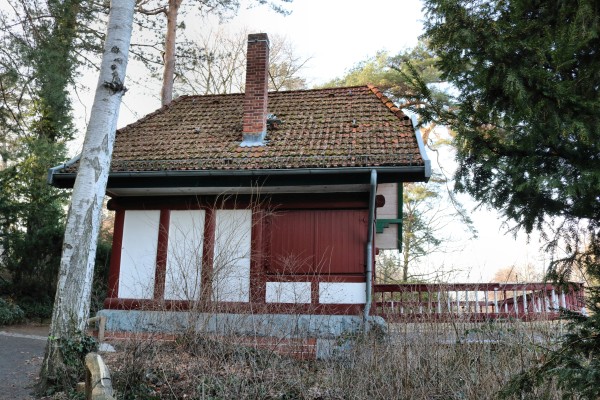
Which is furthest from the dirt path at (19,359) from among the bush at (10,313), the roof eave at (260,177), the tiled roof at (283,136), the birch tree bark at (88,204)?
the tiled roof at (283,136)

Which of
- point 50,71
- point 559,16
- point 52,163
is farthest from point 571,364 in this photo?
point 52,163

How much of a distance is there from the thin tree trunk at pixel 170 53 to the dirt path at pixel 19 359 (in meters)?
7.65

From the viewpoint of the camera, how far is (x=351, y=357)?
5570 mm

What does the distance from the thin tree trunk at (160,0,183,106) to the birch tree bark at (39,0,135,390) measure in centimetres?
861

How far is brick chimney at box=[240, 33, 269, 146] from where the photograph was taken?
9.88m

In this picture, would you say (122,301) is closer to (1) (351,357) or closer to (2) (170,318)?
(2) (170,318)

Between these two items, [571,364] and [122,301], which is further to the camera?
[122,301]

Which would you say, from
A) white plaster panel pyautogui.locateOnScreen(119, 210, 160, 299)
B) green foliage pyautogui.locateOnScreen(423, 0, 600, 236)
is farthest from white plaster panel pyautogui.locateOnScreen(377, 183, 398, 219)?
green foliage pyautogui.locateOnScreen(423, 0, 600, 236)

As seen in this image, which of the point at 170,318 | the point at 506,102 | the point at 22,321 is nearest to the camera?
the point at 506,102

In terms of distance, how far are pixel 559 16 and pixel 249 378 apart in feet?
14.5

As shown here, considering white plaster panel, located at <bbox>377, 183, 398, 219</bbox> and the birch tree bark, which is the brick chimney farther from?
the birch tree bark

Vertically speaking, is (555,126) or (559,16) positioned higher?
(559,16)

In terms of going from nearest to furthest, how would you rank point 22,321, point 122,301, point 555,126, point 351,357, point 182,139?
1. point 555,126
2. point 351,357
3. point 122,301
4. point 182,139
5. point 22,321

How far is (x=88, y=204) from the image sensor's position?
244 inches
